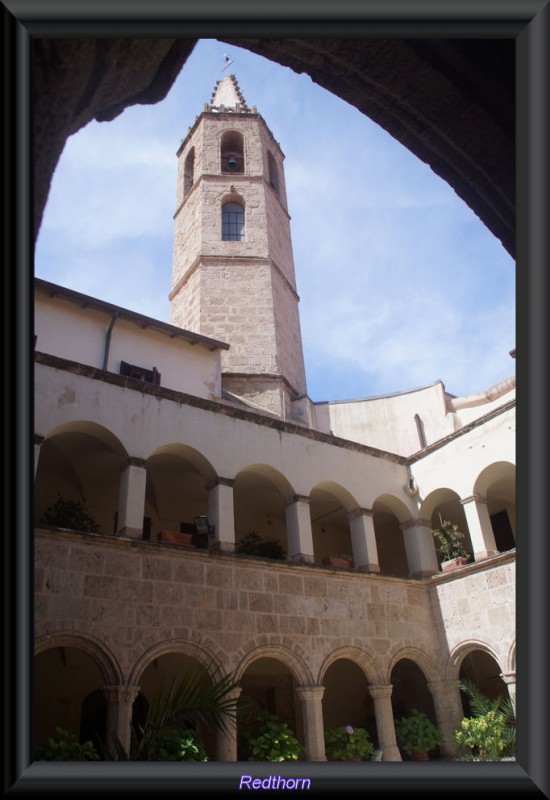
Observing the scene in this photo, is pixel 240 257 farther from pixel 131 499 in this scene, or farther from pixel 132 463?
pixel 131 499

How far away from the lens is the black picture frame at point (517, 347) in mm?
2133

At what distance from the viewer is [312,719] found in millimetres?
10062

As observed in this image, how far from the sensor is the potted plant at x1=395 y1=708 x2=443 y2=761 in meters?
10.7

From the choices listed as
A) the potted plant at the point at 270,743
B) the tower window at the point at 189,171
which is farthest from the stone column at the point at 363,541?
the tower window at the point at 189,171

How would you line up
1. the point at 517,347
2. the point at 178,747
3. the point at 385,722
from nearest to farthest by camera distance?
1. the point at 517,347
2. the point at 178,747
3. the point at 385,722

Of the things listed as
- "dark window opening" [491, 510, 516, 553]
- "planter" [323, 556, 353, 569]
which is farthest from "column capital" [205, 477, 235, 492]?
"dark window opening" [491, 510, 516, 553]

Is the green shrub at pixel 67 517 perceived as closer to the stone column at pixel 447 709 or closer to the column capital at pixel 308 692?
the column capital at pixel 308 692

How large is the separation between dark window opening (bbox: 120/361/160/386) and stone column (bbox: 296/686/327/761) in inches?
256

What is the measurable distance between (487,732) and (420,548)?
370 cm

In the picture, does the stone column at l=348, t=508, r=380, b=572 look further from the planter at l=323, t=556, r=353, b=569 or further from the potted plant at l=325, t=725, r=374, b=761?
the potted plant at l=325, t=725, r=374, b=761

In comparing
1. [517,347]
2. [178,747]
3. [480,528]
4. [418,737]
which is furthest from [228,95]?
[517,347]
